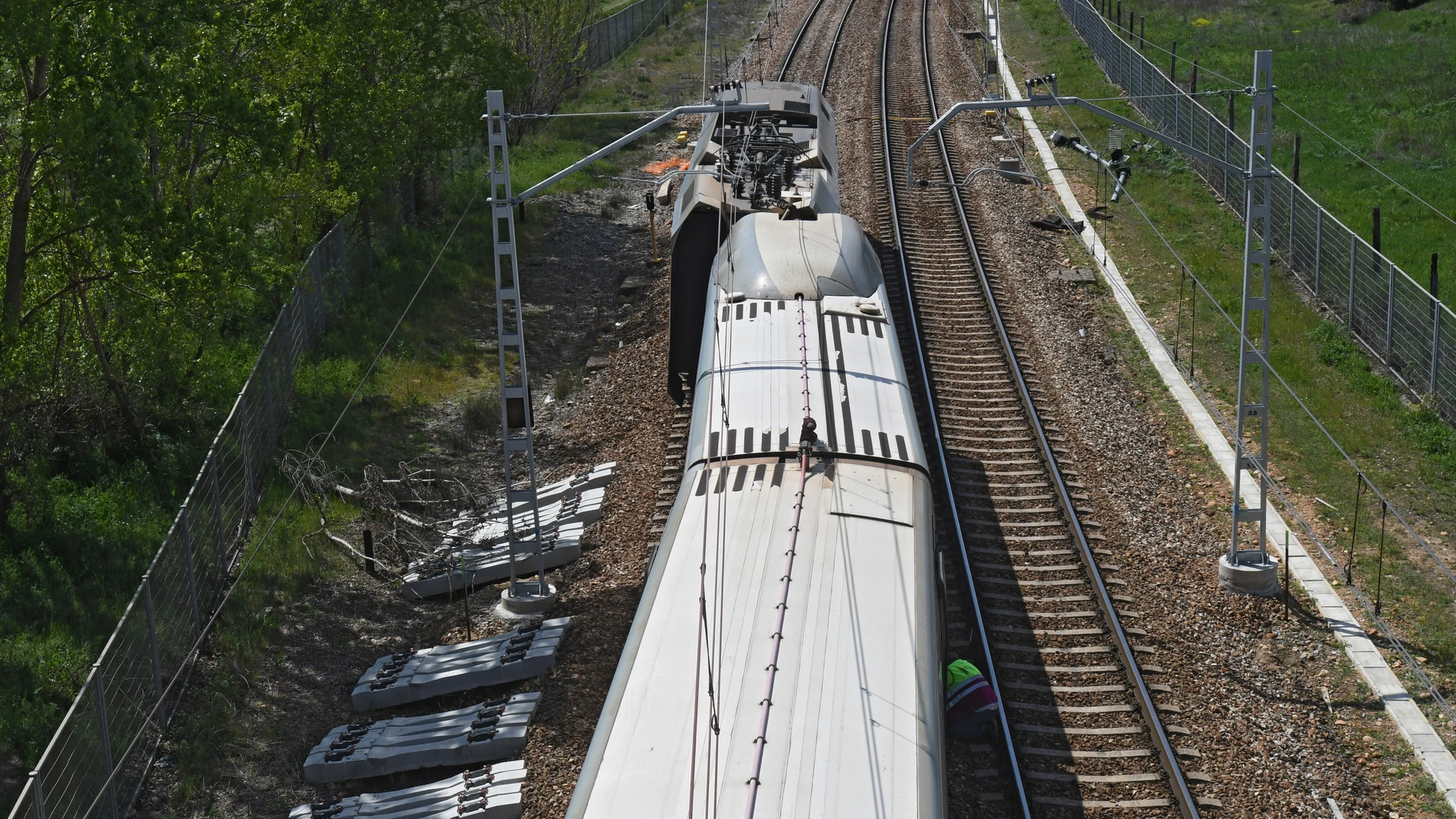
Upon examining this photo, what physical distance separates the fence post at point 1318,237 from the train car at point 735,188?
28.9 feet

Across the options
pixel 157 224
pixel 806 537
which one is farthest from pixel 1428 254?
pixel 157 224

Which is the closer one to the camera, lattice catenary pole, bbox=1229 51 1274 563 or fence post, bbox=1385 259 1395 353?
lattice catenary pole, bbox=1229 51 1274 563

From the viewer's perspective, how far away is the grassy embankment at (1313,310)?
16.5 meters

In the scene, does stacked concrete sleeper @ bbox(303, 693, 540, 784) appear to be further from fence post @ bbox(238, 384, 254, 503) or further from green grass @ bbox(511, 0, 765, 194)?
green grass @ bbox(511, 0, 765, 194)

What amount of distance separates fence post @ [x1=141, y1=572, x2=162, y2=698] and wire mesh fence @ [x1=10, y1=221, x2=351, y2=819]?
11mm

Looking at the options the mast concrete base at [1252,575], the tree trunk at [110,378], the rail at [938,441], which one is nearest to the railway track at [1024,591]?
the rail at [938,441]

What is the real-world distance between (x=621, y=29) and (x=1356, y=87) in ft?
86.6

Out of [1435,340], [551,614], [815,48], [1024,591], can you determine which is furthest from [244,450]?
[815,48]

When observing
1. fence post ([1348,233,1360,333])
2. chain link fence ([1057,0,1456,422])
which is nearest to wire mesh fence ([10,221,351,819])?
chain link fence ([1057,0,1456,422])

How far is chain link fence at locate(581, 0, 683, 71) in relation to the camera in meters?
47.6

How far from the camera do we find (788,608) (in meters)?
10.1

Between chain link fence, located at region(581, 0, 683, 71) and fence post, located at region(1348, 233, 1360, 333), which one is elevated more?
chain link fence, located at region(581, 0, 683, 71)

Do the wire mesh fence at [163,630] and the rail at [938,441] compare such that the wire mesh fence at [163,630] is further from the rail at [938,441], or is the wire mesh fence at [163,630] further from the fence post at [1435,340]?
the fence post at [1435,340]

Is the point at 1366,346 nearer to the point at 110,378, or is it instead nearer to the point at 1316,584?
the point at 1316,584
